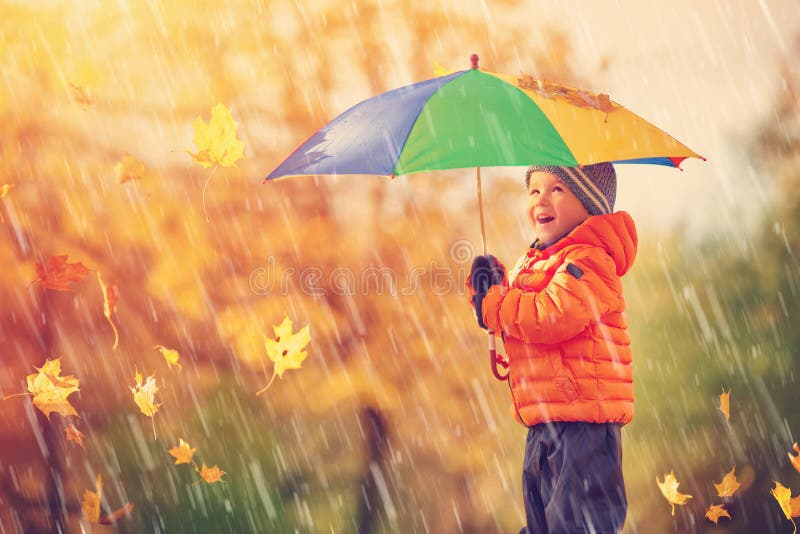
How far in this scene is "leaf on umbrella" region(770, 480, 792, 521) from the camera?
4.93 meters

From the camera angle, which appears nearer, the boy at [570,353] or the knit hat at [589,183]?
the boy at [570,353]

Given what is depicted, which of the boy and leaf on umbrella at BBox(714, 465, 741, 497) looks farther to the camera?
leaf on umbrella at BBox(714, 465, 741, 497)

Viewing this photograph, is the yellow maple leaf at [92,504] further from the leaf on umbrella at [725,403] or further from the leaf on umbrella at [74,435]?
the leaf on umbrella at [725,403]

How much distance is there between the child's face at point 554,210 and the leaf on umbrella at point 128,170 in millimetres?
2430

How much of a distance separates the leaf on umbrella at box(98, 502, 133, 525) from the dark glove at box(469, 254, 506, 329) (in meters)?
2.57

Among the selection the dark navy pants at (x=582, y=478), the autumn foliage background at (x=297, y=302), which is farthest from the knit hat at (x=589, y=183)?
the autumn foliage background at (x=297, y=302)

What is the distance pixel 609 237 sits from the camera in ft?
11.0

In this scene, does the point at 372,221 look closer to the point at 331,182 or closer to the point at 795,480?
the point at 331,182

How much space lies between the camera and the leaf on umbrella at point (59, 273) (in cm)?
487

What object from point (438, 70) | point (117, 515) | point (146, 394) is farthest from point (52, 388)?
point (438, 70)

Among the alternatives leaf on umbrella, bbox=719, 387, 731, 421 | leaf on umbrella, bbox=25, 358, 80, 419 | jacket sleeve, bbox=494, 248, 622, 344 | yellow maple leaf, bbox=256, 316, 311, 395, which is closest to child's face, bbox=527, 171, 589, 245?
jacket sleeve, bbox=494, 248, 622, 344

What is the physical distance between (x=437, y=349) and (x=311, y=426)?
821 millimetres

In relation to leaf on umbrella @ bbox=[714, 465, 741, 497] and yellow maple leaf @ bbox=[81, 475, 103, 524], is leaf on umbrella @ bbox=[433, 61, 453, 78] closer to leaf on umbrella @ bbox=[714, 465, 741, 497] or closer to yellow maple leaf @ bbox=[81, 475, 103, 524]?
leaf on umbrella @ bbox=[714, 465, 741, 497]

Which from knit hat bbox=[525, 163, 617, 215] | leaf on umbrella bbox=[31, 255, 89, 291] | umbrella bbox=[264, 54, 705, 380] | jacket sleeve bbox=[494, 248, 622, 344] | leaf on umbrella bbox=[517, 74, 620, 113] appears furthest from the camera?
leaf on umbrella bbox=[31, 255, 89, 291]
